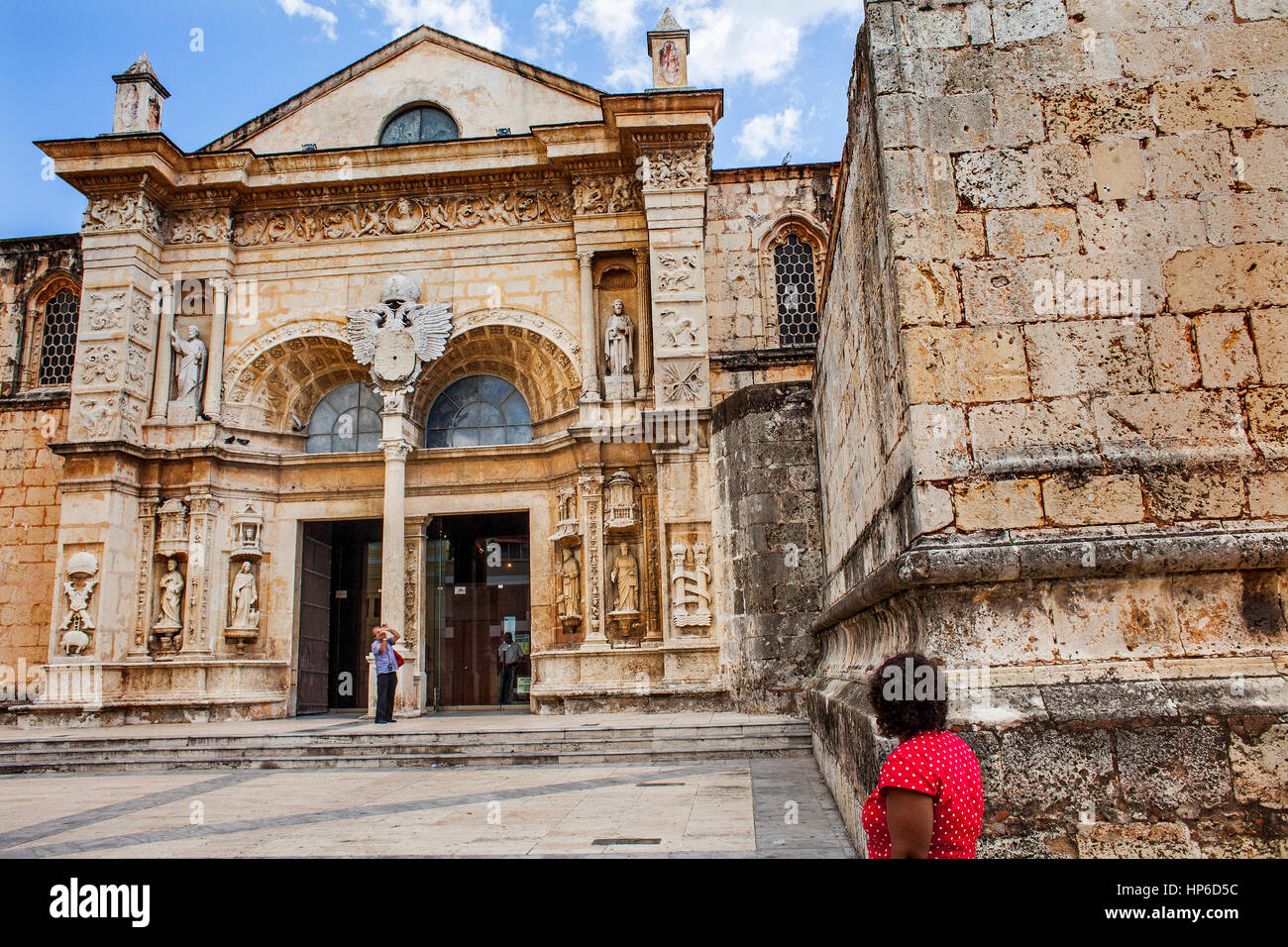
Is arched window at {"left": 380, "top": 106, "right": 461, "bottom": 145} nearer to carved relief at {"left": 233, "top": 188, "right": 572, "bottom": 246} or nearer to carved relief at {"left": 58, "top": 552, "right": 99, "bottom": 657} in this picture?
carved relief at {"left": 233, "top": 188, "right": 572, "bottom": 246}

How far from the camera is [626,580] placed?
14.6 m

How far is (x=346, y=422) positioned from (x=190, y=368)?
273cm

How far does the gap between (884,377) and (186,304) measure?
50.1 feet

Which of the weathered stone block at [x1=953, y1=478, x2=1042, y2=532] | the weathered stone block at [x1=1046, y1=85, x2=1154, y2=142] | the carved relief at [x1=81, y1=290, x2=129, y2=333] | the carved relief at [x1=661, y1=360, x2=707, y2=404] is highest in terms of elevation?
the carved relief at [x1=81, y1=290, x2=129, y2=333]

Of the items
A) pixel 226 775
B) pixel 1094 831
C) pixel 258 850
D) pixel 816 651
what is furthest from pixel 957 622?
pixel 226 775

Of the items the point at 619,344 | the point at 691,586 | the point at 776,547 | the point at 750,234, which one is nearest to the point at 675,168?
the point at 750,234

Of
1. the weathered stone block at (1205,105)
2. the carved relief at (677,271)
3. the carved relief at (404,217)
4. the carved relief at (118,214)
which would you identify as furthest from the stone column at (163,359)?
the weathered stone block at (1205,105)

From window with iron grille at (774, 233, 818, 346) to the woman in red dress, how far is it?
46.2 feet

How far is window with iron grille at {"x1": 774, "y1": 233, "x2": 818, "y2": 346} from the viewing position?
1650cm

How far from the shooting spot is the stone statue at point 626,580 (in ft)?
47.6

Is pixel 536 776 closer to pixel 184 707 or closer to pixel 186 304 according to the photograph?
pixel 184 707

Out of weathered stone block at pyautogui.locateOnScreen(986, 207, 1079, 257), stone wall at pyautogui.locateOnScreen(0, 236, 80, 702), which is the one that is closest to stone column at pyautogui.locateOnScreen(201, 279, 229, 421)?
stone wall at pyautogui.locateOnScreen(0, 236, 80, 702)

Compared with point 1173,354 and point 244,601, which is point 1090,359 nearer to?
point 1173,354

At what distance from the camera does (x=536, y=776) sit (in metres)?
8.59
